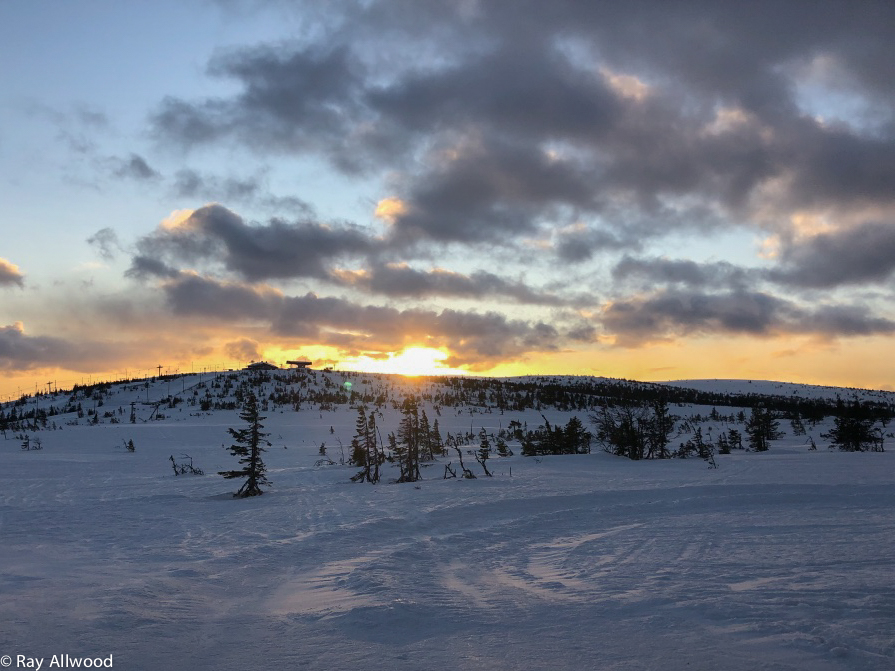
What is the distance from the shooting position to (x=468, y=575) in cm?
1177

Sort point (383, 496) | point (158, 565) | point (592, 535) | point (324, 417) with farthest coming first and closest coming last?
point (324, 417) → point (383, 496) → point (592, 535) → point (158, 565)

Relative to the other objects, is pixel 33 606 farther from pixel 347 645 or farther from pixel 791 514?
pixel 791 514

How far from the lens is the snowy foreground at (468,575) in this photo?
23.8ft

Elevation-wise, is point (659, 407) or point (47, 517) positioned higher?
point (659, 407)

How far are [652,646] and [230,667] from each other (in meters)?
5.26

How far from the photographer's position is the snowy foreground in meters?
7.25

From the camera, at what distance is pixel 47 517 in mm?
18875

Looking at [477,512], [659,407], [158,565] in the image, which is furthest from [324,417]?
[158,565]
